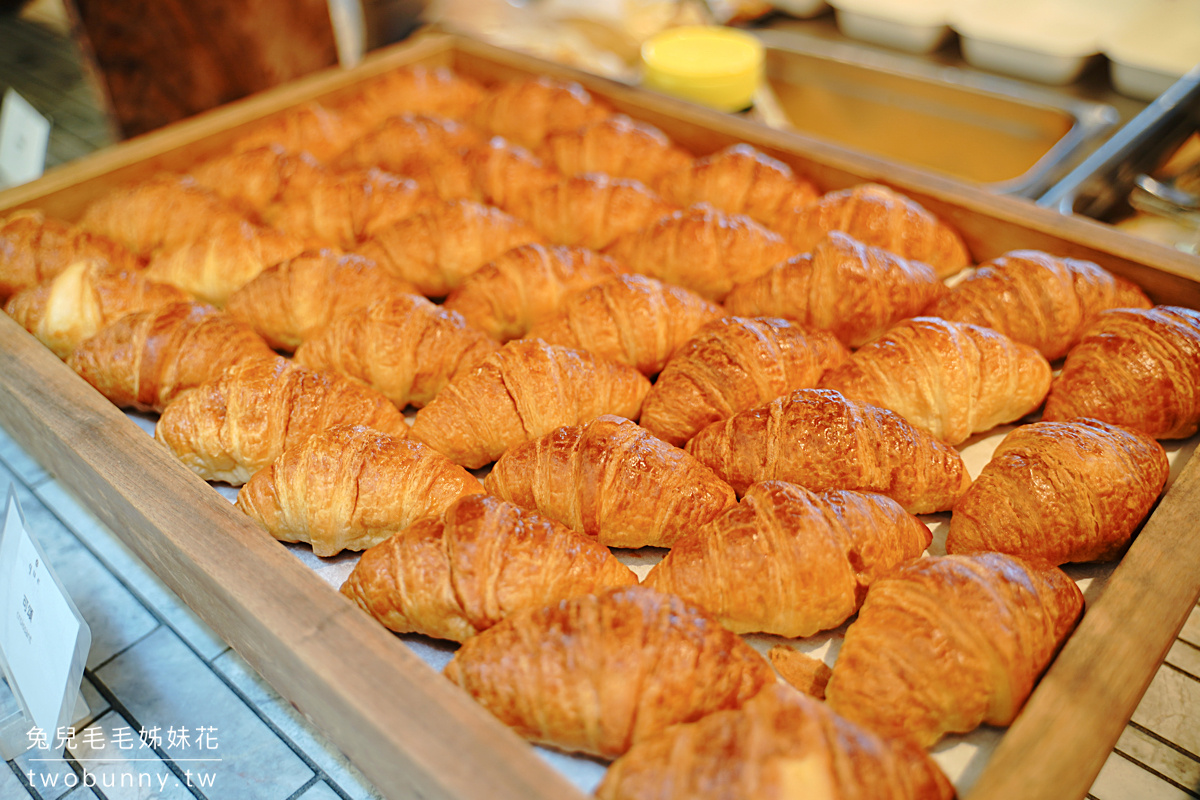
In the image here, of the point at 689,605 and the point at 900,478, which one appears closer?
the point at 689,605

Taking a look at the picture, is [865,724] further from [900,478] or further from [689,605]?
[900,478]

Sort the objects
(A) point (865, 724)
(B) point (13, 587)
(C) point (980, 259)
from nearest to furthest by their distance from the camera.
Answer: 1. (A) point (865, 724)
2. (B) point (13, 587)
3. (C) point (980, 259)

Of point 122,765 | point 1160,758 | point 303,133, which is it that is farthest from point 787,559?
point 303,133

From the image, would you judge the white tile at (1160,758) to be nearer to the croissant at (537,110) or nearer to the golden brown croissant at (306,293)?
the golden brown croissant at (306,293)

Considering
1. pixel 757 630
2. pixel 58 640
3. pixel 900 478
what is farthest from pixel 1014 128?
pixel 58 640

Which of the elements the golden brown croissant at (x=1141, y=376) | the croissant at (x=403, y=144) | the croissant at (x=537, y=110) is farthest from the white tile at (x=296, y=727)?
the croissant at (x=537, y=110)

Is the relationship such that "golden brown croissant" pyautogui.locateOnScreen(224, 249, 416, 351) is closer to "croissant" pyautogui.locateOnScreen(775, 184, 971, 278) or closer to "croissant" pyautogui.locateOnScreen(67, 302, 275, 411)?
"croissant" pyautogui.locateOnScreen(67, 302, 275, 411)

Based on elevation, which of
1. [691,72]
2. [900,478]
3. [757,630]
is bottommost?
[757,630]
